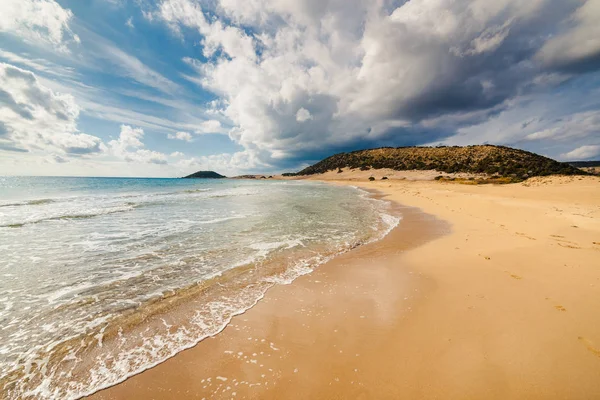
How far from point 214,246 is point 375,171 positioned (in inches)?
3538

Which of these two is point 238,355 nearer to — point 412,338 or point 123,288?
point 412,338

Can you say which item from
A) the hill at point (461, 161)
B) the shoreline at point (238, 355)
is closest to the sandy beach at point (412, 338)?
the shoreline at point (238, 355)

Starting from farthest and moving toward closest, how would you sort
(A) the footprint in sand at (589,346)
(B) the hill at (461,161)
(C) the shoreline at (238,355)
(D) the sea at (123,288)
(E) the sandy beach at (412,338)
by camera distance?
1. (B) the hill at (461,161)
2. (D) the sea at (123,288)
3. (A) the footprint in sand at (589,346)
4. (C) the shoreline at (238,355)
5. (E) the sandy beach at (412,338)

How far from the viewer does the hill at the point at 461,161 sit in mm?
54531

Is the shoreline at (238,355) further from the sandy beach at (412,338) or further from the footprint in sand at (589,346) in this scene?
the footprint in sand at (589,346)

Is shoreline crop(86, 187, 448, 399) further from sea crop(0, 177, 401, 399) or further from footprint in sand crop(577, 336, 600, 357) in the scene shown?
footprint in sand crop(577, 336, 600, 357)

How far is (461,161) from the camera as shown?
252 ft

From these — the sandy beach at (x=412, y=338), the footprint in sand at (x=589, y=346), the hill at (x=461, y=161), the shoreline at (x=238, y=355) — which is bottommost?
the shoreline at (x=238, y=355)

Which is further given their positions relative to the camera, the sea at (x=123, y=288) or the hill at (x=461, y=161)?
the hill at (x=461, y=161)

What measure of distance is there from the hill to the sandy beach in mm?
50849

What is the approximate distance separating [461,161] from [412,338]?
89907 mm

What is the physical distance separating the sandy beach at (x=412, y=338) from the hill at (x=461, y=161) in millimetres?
50849

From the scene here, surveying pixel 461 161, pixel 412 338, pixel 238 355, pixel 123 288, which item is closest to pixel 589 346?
pixel 412 338

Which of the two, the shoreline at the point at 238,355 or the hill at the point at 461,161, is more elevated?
the hill at the point at 461,161
